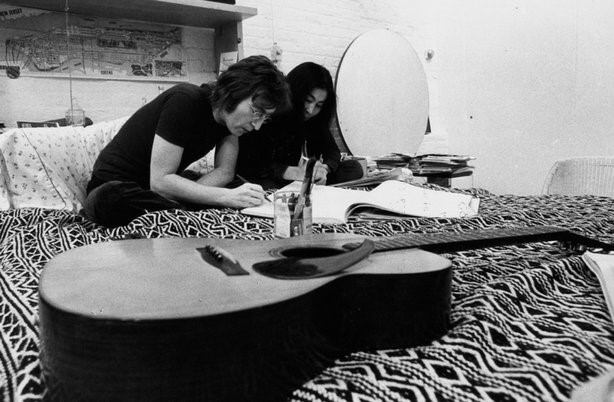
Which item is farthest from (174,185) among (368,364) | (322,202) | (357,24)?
(357,24)

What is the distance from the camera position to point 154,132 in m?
1.77

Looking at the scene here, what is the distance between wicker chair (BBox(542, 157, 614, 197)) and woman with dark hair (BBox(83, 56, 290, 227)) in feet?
4.82

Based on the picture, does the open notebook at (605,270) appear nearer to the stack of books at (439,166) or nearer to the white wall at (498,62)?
the stack of books at (439,166)

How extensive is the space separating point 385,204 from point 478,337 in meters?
0.80

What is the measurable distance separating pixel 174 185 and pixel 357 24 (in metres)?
2.25

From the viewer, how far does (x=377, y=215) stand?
137cm

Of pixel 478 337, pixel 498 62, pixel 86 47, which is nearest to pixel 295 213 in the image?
pixel 478 337

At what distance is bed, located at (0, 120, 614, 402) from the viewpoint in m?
0.52

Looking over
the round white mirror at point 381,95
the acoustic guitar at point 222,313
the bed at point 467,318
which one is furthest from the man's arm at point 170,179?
the round white mirror at point 381,95

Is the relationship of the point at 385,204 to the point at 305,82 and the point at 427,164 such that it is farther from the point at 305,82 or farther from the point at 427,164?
the point at 427,164

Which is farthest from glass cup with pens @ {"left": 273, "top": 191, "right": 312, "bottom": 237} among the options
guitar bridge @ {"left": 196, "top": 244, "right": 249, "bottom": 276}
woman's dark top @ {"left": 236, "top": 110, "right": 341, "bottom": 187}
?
woman's dark top @ {"left": 236, "top": 110, "right": 341, "bottom": 187}

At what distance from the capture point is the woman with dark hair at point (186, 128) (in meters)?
1.66

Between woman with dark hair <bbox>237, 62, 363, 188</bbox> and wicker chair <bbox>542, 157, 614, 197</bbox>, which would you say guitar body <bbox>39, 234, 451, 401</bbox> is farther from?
wicker chair <bbox>542, 157, 614, 197</bbox>

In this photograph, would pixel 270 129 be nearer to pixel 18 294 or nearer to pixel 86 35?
pixel 86 35
